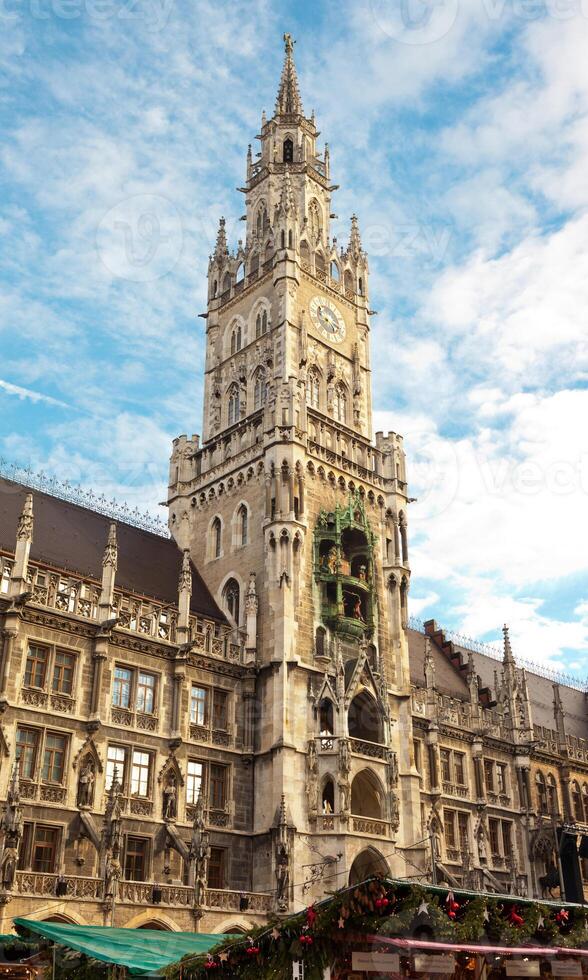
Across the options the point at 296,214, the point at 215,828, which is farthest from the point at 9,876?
the point at 296,214

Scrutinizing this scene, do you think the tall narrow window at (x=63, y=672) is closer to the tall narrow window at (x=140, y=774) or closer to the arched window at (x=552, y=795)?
the tall narrow window at (x=140, y=774)

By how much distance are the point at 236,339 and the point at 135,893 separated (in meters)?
28.8

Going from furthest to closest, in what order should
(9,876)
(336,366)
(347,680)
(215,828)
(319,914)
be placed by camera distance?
1. (336,366)
2. (347,680)
3. (215,828)
4. (9,876)
5. (319,914)

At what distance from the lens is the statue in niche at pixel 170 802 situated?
34.9 meters

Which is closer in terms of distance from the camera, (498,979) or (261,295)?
(498,979)

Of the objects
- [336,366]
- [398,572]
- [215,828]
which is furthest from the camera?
[336,366]

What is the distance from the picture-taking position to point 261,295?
50.5 m

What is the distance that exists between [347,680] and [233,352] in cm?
1914

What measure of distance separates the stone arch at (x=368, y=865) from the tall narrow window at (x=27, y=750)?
13.5 m

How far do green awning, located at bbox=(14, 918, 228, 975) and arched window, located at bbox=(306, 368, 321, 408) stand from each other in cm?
2734

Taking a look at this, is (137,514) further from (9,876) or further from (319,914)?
(319,914)

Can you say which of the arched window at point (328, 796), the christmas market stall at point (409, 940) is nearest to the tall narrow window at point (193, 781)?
the arched window at point (328, 796)

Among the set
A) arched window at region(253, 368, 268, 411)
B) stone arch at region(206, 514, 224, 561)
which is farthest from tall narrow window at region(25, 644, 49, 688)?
arched window at region(253, 368, 268, 411)

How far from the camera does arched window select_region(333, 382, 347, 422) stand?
4939 cm
